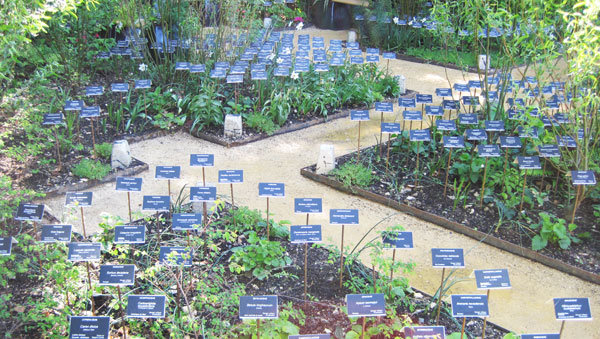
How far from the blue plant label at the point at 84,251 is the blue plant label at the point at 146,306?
41 cm

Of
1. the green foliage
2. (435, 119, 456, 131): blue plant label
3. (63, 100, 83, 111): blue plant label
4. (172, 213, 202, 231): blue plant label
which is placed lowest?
the green foliage

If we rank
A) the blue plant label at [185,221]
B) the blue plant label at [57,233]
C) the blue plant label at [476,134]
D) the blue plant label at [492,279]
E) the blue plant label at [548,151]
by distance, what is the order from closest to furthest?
1. the blue plant label at [492,279]
2. the blue plant label at [57,233]
3. the blue plant label at [185,221]
4. the blue plant label at [548,151]
5. the blue plant label at [476,134]

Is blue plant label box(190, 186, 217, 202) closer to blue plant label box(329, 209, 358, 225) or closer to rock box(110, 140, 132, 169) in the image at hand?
blue plant label box(329, 209, 358, 225)

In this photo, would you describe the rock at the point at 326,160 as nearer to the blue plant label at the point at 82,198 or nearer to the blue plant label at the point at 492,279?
the blue plant label at the point at 82,198

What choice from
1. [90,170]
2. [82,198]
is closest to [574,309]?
[82,198]

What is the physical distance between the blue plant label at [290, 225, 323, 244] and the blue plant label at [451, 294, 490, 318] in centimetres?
91

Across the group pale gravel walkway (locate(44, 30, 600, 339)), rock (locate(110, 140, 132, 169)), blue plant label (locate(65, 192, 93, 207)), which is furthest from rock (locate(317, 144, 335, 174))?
blue plant label (locate(65, 192, 93, 207))

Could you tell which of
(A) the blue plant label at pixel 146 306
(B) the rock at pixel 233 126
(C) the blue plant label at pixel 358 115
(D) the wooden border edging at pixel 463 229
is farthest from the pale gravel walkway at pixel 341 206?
(A) the blue plant label at pixel 146 306

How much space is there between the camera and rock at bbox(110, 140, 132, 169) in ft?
18.2

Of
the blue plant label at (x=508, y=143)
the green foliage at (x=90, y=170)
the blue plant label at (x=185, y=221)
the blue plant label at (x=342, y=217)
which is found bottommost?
the green foliage at (x=90, y=170)

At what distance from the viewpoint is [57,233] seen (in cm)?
361

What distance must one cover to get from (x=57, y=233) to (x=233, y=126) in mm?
2954

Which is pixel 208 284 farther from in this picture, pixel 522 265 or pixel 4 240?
pixel 522 265

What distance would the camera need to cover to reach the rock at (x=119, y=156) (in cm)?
555
